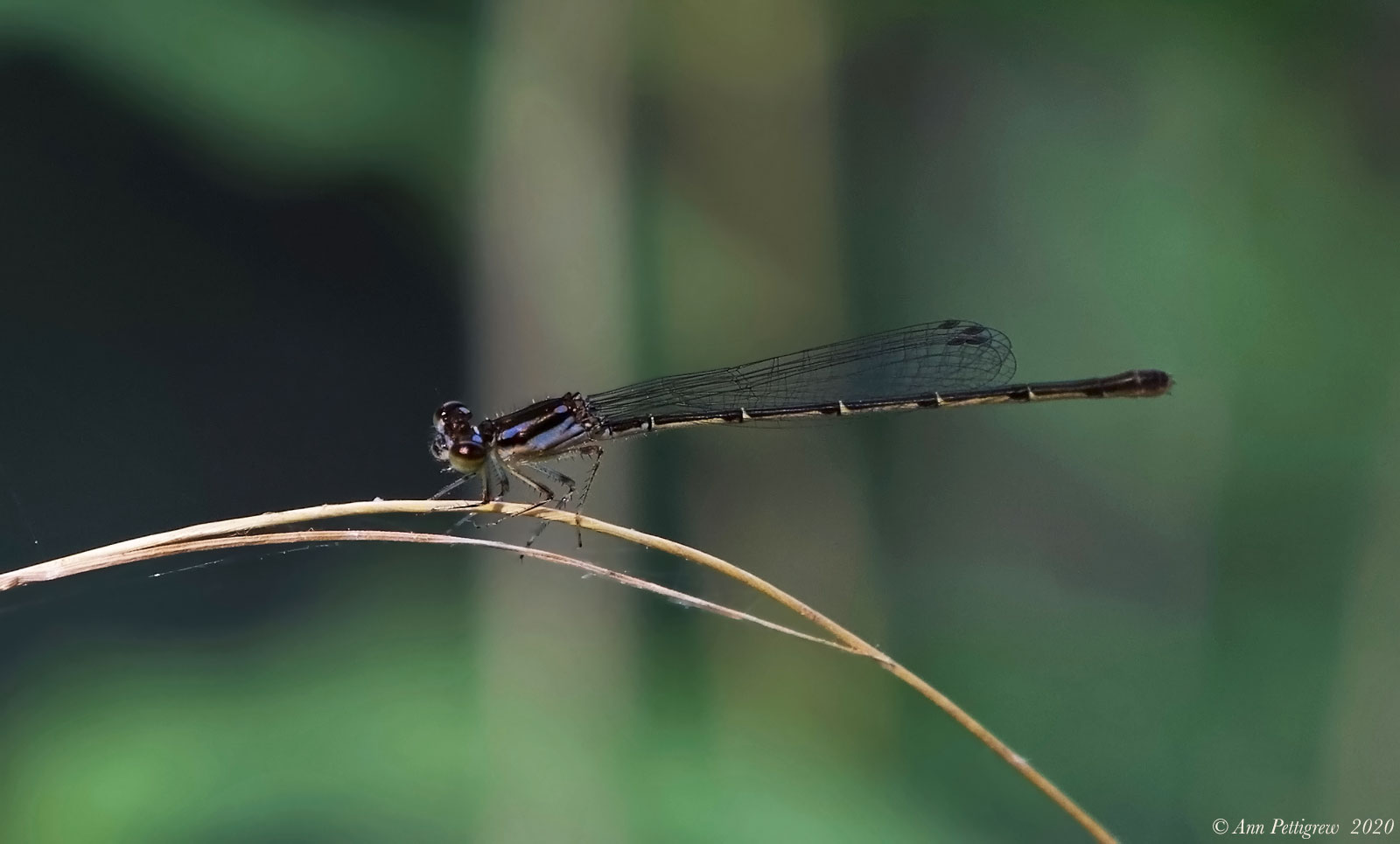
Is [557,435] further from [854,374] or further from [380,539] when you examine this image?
[380,539]

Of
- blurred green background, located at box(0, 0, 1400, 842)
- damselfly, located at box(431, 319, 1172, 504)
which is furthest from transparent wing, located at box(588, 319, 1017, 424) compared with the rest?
blurred green background, located at box(0, 0, 1400, 842)

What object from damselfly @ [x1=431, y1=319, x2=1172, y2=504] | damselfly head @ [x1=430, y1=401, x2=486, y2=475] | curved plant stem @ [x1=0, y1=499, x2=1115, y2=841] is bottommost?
curved plant stem @ [x1=0, y1=499, x2=1115, y2=841]

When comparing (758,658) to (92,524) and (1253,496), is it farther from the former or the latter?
(92,524)

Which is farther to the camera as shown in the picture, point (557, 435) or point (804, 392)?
point (804, 392)

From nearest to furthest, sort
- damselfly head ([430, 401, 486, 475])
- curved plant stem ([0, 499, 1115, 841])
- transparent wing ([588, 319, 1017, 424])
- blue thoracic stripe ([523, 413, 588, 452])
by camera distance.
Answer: curved plant stem ([0, 499, 1115, 841]), damselfly head ([430, 401, 486, 475]), blue thoracic stripe ([523, 413, 588, 452]), transparent wing ([588, 319, 1017, 424])

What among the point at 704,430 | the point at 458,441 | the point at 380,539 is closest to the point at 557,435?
the point at 458,441

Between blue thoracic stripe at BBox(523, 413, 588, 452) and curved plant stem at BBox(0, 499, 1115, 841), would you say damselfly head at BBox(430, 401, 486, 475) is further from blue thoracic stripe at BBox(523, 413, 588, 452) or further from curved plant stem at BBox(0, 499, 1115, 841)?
curved plant stem at BBox(0, 499, 1115, 841)

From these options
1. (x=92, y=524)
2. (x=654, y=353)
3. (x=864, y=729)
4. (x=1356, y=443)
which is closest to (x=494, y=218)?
(x=654, y=353)
